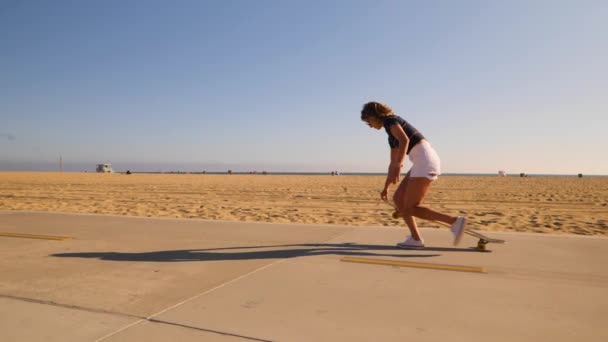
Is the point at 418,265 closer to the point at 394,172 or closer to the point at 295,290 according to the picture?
the point at 394,172

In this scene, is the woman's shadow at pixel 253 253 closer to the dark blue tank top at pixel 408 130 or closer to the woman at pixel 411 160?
the woman at pixel 411 160

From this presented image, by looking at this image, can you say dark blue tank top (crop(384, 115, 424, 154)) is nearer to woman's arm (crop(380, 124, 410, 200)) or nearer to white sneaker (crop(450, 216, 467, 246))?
woman's arm (crop(380, 124, 410, 200))

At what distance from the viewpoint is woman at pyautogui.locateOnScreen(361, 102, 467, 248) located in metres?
4.28

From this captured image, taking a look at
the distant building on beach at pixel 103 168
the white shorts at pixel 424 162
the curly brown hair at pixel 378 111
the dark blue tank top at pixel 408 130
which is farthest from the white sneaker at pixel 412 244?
the distant building on beach at pixel 103 168

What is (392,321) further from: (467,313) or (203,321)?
(203,321)

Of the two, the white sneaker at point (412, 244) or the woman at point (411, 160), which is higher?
the woman at point (411, 160)

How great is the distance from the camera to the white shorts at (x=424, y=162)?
4312mm

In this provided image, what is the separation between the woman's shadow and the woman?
487mm

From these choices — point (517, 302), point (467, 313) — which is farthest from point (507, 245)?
point (467, 313)

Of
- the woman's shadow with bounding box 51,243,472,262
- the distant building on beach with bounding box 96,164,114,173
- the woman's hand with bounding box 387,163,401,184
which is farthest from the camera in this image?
the distant building on beach with bounding box 96,164,114,173

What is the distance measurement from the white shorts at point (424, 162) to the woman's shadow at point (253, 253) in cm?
98

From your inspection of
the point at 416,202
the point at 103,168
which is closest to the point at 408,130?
the point at 416,202

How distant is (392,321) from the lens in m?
2.48

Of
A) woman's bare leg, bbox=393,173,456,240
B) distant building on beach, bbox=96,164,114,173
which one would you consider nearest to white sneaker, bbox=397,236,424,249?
woman's bare leg, bbox=393,173,456,240
